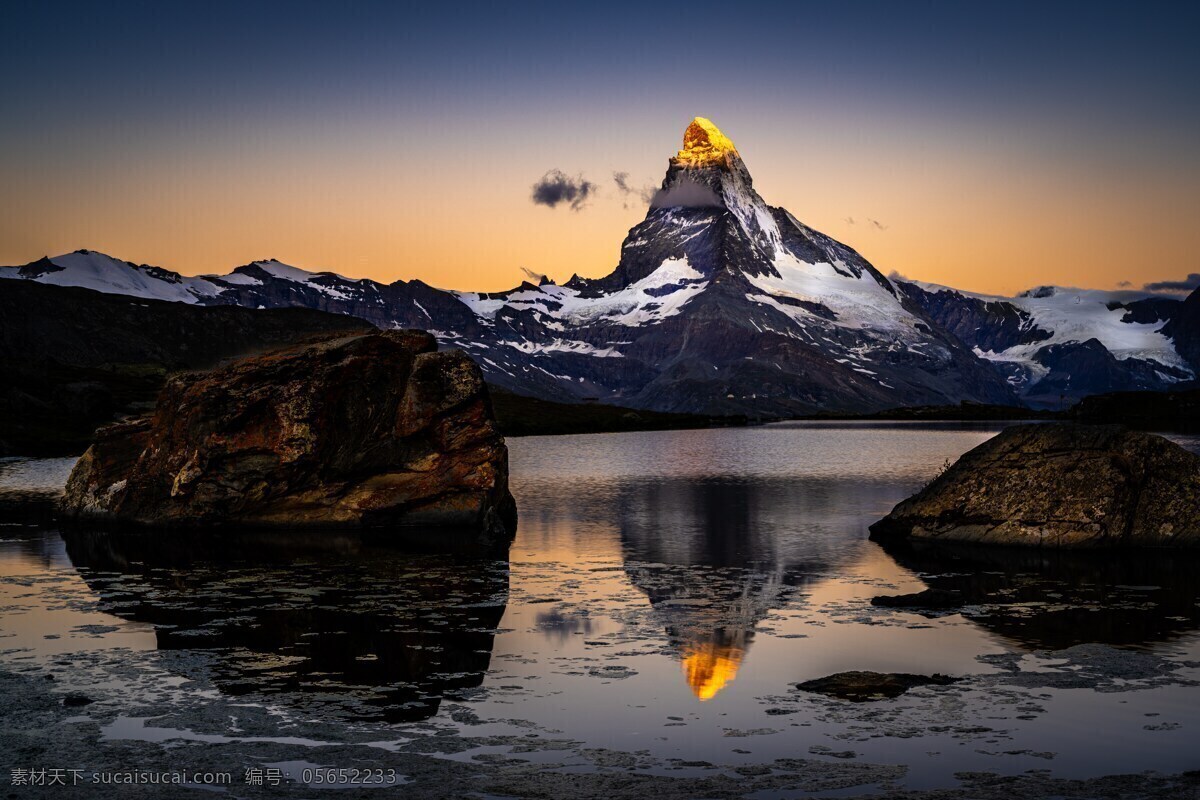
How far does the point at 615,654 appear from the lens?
27.0 metres

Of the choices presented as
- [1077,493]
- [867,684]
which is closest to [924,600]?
[867,684]

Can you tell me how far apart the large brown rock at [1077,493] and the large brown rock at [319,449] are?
21.4 m

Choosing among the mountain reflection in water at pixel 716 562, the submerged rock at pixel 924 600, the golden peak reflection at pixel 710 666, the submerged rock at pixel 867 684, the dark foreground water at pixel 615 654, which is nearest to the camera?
the dark foreground water at pixel 615 654

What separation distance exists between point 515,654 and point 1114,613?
17.2 m

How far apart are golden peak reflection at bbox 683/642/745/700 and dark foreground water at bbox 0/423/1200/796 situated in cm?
11

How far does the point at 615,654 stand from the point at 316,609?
10.1m

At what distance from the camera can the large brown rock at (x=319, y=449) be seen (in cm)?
5303

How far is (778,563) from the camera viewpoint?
43562 mm

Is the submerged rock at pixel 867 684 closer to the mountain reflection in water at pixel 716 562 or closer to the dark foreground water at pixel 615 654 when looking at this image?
the dark foreground water at pixel 615 654

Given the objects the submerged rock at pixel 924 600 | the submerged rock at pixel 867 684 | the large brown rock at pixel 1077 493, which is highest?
the large brown rock at pixel 1077 493

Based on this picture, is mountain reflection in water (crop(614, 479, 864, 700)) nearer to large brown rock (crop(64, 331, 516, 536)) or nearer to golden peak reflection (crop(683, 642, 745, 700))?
golden peak reflection (crop(683, 642, 745, 700))

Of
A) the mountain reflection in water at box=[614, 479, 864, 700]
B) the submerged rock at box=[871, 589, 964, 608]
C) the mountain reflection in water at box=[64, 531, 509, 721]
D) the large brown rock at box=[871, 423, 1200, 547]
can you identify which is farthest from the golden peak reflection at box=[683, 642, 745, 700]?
the large brown rock at box=[871, 423, 1200, 547]

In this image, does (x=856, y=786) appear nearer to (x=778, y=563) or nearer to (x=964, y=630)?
(x=964, y=630)

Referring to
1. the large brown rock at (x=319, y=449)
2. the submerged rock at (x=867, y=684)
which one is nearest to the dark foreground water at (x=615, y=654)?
the submerged rock at (x=867, y=684)
